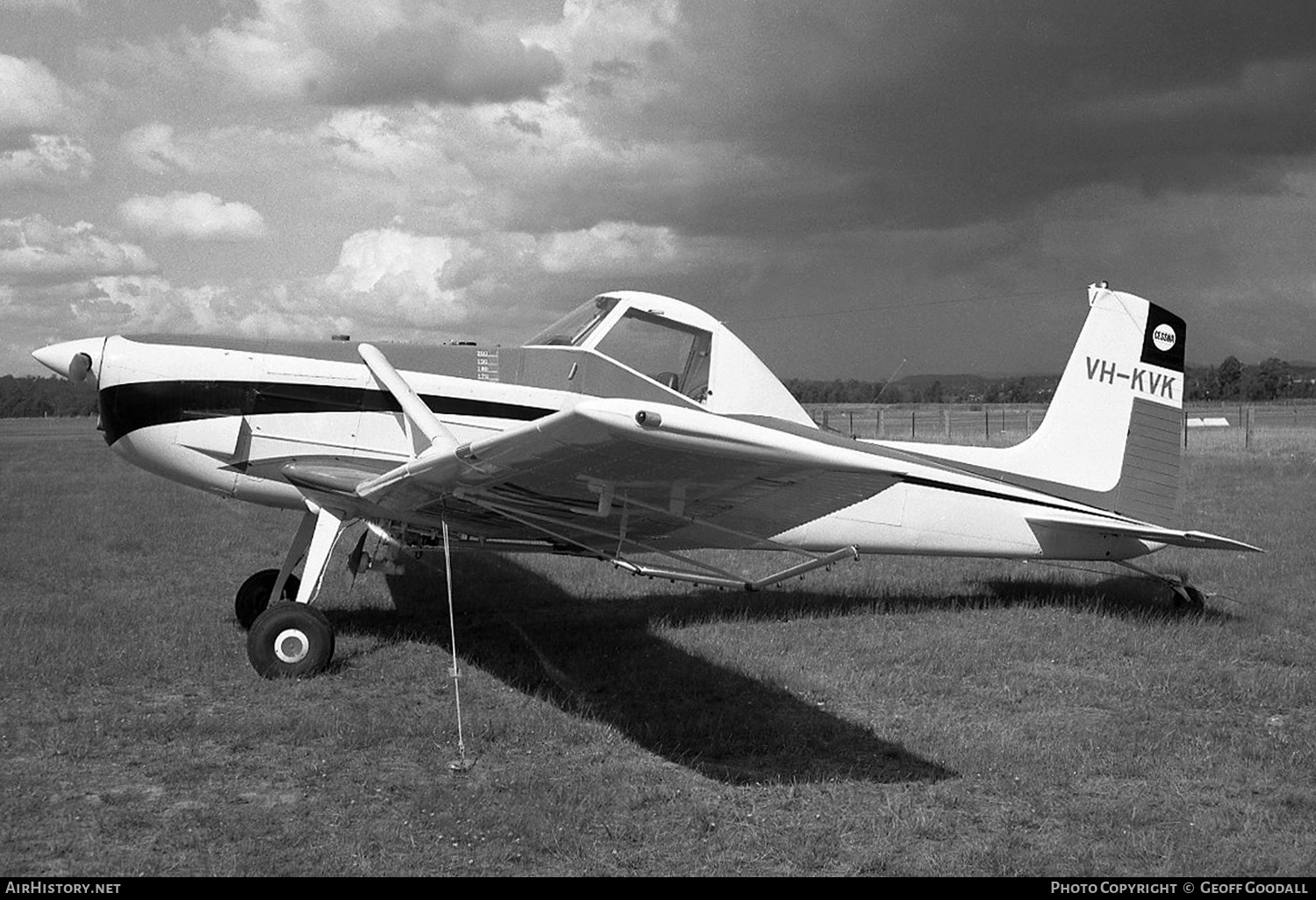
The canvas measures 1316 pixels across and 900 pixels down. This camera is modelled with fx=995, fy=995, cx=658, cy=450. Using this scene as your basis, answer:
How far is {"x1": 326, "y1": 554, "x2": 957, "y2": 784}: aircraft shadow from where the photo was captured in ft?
16.5

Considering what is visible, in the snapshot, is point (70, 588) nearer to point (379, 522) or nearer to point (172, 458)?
point (172, 458)

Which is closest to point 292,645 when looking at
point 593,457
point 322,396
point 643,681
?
point 322,396

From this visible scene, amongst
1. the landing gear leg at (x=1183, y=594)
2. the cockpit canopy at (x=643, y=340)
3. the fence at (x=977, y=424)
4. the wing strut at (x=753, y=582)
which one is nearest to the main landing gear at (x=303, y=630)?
the cockpit canopy at (x=643, y=340)

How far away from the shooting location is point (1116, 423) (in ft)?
27.9

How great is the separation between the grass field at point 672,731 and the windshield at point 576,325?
2.21 meters

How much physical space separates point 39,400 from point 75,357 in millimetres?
96175

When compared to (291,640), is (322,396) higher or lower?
higher

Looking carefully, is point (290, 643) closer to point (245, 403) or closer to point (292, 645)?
point (292, 645)

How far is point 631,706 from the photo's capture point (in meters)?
5.85

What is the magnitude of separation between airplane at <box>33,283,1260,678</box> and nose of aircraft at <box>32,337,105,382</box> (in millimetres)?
15

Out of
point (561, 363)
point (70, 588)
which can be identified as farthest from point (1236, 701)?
point (70, 588)

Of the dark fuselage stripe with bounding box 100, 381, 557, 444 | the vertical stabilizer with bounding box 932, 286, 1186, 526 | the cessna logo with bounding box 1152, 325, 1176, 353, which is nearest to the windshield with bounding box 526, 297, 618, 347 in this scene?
the dark fuselage stripe with bounding box 100, 381, 557, 444

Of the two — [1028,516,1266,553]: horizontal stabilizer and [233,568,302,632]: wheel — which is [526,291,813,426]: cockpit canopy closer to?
[1028,516,1266,553]: horizontal stabilizer

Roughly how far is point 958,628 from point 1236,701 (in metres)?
2.16
